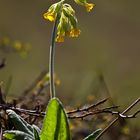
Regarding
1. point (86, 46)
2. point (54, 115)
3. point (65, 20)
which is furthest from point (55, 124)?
point (86, 46)

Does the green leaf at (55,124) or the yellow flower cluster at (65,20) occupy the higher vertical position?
the yellow flower cluster at (65,20)

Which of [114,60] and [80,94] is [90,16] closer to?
[114,60]

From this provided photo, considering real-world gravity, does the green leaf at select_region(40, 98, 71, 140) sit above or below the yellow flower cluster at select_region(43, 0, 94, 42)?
below

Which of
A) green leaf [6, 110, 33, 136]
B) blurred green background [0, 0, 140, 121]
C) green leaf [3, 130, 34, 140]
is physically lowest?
Result: green leaf [3, 130, 34, 140]

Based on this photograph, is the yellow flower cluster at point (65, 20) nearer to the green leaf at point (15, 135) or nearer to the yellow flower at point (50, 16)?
the yellow flower at point (50, 16)

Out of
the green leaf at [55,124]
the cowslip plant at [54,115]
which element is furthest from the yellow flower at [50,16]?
the green leaf at [55,124]

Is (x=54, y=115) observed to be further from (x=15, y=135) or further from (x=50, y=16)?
(x=50, y=16)

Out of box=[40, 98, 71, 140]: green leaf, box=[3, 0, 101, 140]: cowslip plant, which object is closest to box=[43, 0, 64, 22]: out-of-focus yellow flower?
box=[3, 0, 101, 140]: cowslip plant

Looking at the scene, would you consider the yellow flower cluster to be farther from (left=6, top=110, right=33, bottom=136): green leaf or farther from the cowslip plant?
(left=6, top=110, right=33, bottom=136): green leaf
